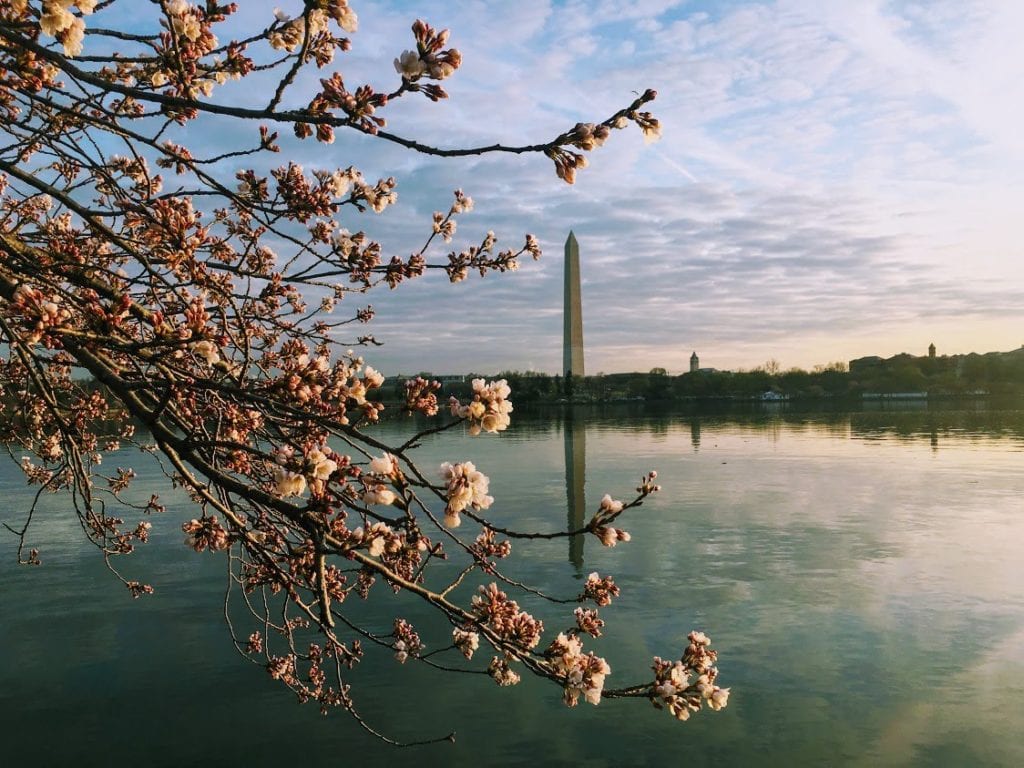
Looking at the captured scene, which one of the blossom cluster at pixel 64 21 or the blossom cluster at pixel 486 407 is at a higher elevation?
the blossom cluster at pixel 64 21

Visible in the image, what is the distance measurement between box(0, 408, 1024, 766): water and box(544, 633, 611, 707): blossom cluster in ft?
17.7

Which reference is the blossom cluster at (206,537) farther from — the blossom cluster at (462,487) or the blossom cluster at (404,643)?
the blossom cluster at (462,487)

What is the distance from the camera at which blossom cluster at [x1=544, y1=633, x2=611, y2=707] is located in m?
3.20

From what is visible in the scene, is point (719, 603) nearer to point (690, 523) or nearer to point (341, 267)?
point (690, 523)

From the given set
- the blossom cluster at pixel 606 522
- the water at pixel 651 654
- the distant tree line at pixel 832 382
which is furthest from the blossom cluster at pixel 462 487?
the distant tree line at pixel 832 382

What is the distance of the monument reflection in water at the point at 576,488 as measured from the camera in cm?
1806

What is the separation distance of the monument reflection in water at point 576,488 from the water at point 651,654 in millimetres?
280

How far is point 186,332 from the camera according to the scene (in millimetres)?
3236

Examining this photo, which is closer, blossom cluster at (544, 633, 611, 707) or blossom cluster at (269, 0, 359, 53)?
blossom cluster at (269, 0, 359, 53)

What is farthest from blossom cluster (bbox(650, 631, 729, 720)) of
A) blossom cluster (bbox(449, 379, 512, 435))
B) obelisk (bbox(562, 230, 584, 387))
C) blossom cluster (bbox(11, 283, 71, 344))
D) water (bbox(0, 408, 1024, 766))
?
obelisk (bbox(562, 230, 584, 387))

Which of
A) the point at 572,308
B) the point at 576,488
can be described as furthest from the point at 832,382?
the point at 576,488

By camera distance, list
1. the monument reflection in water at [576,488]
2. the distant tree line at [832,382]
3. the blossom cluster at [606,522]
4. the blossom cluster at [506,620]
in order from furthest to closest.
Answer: the distant tree line at [832,382]
the monument reflection in water at [576,488]
the blossom cluster at [506,620]
the blossom cluster at [606,522]

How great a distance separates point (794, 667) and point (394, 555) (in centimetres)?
826

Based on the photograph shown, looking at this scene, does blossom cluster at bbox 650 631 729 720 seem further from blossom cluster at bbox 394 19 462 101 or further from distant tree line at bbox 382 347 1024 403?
distant tree line at bbox 382 347 1024 403
